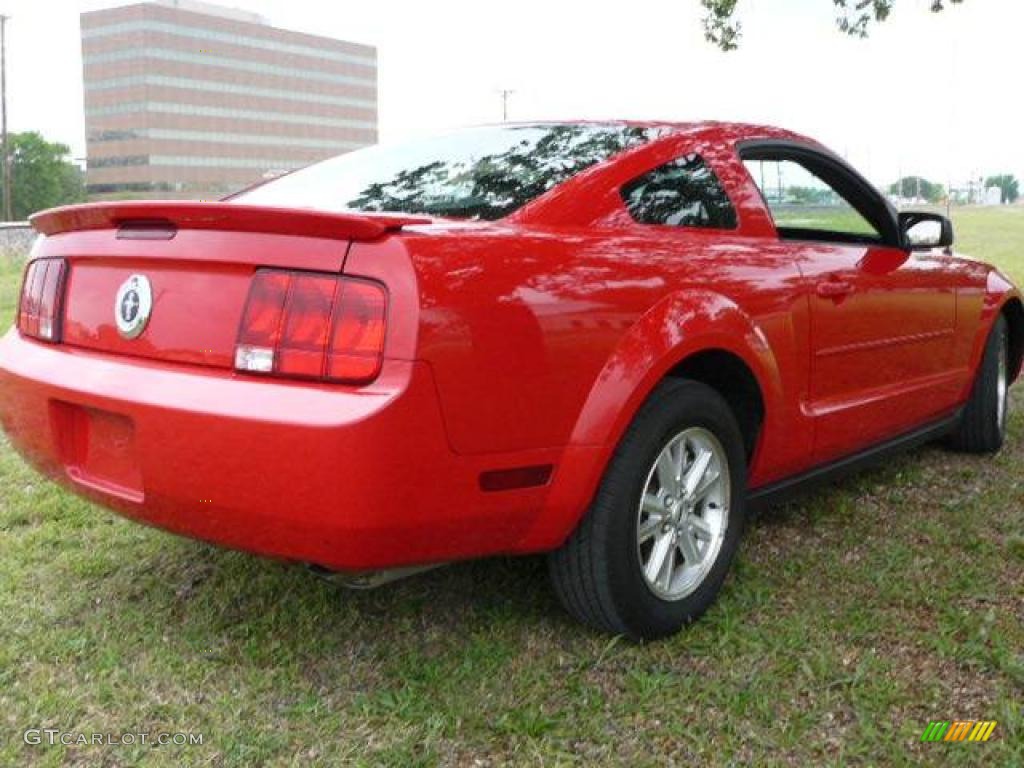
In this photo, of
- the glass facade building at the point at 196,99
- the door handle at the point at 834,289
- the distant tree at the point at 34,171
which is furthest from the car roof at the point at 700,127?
the glass facade building at the point at 196,99

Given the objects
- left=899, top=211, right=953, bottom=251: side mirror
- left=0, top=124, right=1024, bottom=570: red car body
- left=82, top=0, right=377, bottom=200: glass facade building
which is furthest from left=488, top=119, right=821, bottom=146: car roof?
left=82, top=0, right=377, bottom=200: glass facade building

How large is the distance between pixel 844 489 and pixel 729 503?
1.40m

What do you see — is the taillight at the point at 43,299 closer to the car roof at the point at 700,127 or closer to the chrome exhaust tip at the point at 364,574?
the chrome exhaust tip at the point at 364,574

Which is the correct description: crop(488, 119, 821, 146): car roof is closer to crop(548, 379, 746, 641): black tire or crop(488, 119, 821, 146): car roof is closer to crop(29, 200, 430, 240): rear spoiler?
crop(548, 379, 746, 641): black tire

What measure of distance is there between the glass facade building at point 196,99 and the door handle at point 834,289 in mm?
101754

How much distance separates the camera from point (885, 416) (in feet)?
12.3

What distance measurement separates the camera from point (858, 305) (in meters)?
3.45

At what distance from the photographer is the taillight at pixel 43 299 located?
2.68 meters

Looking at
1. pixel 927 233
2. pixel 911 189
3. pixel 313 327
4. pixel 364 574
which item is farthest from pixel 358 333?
pixel 911 189

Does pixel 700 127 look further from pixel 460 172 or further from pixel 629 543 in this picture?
pixel 629 543

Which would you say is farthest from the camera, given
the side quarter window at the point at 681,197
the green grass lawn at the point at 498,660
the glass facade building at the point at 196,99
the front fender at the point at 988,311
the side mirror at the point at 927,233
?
the glass facade building at the point at 196,99

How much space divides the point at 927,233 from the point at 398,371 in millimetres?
2690

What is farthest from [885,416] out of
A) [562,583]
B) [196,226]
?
[196,226]

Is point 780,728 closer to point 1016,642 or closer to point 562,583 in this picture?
point 562,583
